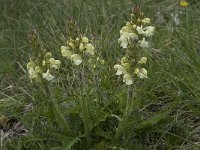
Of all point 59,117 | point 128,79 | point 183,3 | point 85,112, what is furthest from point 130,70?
point 183,3

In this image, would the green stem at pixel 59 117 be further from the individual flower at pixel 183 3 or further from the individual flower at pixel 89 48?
the individual flower at pixel 183 3

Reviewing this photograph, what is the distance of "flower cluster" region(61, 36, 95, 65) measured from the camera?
2.46 meters

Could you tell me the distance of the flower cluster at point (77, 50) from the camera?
2.46m

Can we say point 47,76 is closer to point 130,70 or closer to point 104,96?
point 130,70

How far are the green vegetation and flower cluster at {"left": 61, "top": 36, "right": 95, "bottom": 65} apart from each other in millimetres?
125

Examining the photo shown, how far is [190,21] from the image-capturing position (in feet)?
13.1

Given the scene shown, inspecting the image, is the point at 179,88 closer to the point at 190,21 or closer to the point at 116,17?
the point at 190,21

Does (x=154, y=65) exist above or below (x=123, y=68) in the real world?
below

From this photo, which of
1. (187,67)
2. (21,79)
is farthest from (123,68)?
(21,79)

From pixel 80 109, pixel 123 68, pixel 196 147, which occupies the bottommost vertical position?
pixel 196 147

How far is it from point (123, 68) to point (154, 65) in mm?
1012

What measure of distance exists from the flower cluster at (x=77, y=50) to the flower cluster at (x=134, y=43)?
19cm

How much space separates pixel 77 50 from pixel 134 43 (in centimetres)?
33

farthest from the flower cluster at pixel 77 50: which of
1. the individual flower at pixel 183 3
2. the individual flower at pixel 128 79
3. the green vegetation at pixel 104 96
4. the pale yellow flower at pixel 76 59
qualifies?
the individual flower at pixel 183 3
